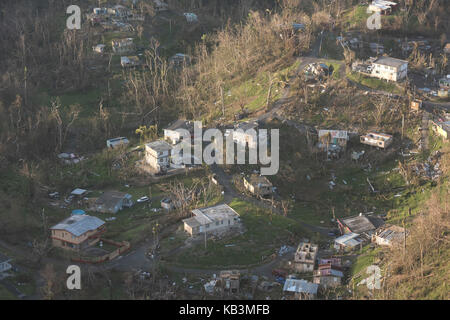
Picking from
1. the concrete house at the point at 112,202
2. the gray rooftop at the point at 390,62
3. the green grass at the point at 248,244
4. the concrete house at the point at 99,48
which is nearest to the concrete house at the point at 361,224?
the green grass at the point at 248,244

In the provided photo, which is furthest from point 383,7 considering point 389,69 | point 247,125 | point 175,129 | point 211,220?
point 211,220

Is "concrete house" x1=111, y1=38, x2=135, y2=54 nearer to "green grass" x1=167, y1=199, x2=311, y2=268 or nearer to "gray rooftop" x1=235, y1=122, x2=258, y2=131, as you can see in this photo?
"gray rooftop" x1=235, y1=122, x2=258, y2=131

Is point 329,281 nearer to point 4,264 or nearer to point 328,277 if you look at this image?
point 328,277

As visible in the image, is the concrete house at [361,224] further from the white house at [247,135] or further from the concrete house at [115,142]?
the concrete house at [115,142]

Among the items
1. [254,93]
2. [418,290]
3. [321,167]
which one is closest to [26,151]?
[254,93]

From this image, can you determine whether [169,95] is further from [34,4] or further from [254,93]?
[34,4]

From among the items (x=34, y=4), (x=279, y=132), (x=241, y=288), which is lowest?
(x=241, y=288)

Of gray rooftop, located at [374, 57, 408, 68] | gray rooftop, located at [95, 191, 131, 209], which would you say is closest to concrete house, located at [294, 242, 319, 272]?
gray rooftop, located at [95, 191, 131, 209]
